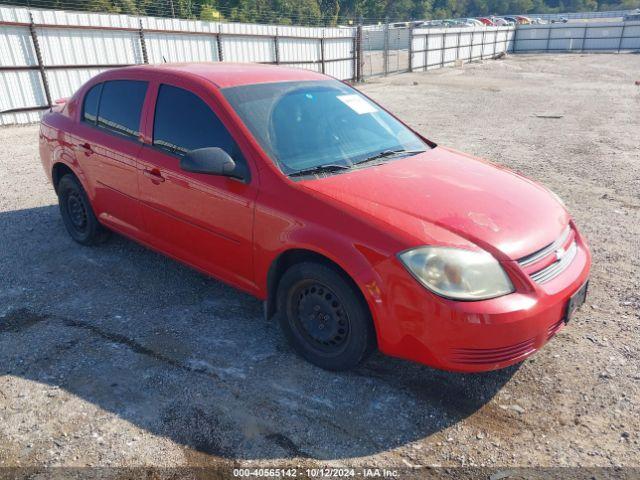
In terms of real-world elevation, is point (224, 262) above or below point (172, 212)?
below

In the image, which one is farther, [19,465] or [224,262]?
[224,262]

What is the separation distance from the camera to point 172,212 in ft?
12.6

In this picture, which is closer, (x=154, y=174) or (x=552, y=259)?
(x=552, y=259)

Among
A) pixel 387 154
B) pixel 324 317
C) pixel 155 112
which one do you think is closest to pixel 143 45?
pixel 155 112

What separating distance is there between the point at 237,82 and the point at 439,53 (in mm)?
27249

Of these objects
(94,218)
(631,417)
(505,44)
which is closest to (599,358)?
(631,417)

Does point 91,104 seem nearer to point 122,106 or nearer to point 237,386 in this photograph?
point 122,106

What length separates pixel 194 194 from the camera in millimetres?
3588

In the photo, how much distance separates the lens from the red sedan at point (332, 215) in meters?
2.69

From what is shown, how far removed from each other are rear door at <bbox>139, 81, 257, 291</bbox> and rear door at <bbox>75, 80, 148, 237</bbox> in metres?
0.18

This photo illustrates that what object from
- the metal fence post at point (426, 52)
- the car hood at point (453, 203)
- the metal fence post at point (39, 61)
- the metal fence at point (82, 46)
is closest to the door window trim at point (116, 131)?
the car hood at point (453, 203)

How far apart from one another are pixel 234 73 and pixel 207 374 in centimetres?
224

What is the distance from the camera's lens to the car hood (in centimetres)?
281

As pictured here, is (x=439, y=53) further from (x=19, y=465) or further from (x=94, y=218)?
(x=19, y=465)
